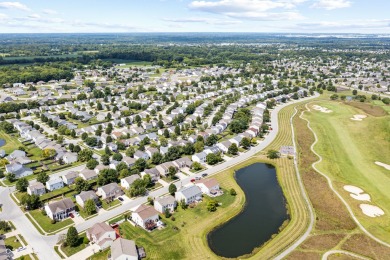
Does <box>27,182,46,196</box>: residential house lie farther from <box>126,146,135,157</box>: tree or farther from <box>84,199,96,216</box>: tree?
<box>126,146,135,157</box>: tree

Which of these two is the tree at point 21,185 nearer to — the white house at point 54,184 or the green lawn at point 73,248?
the white house at point 54,184

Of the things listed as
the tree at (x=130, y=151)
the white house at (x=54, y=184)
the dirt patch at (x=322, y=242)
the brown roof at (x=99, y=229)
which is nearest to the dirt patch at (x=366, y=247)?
the dirt patch at (x=322, y=242)

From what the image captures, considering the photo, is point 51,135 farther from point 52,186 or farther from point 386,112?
point 386,112

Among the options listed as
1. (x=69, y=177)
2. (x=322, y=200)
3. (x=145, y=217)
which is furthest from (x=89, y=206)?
(x=322, y=200)

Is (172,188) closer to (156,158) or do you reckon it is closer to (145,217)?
(145,217)

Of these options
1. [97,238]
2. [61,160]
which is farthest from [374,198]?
[61,160]
